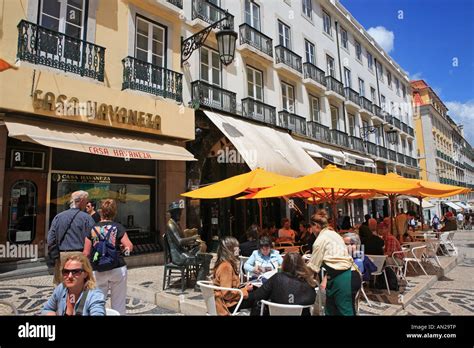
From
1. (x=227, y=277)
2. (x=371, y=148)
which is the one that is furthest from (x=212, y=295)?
(x=371, y=148)

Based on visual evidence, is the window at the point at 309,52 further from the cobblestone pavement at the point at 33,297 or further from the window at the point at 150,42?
the cobblestone pavement at the point at 33,297

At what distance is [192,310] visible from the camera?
438 cm

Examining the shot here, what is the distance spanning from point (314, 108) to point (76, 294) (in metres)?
16.8

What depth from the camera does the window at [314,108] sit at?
56.7 feet

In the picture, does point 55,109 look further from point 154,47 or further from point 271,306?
point 271,306

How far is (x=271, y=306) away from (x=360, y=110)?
21.4 meters

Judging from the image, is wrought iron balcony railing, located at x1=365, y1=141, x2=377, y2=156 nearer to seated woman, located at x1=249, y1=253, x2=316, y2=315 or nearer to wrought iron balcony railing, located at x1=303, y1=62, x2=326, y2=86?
wrought iron balcony railing, located at x1=303, y1=62, x2=326, y2=86

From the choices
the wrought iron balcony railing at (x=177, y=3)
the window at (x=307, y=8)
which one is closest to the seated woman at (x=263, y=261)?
the wrought iron balcony railing at (x=177, y=3)

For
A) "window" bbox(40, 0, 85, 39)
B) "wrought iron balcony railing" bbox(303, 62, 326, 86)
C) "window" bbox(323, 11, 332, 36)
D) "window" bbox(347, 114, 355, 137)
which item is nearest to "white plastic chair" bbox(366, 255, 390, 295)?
"window" bbox(40, 0, 85, 39)

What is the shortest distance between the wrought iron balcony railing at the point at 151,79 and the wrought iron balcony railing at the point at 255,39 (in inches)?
171

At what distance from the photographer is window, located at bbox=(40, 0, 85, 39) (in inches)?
295

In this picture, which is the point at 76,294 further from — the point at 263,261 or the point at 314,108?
the point at 314,108

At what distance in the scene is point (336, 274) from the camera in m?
3.41
